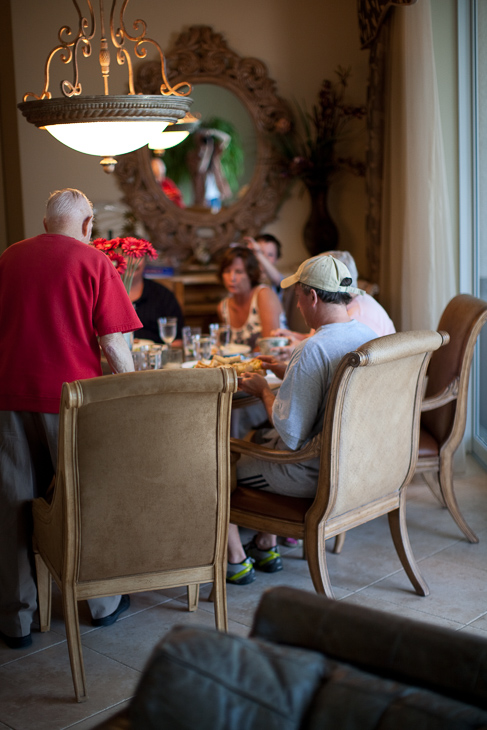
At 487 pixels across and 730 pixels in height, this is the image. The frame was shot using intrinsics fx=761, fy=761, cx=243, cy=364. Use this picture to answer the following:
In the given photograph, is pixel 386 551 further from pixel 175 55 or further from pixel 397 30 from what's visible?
pixel 175 55

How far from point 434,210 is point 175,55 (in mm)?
2511

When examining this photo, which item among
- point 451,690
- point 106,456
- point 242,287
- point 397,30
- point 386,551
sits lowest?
point 386,551

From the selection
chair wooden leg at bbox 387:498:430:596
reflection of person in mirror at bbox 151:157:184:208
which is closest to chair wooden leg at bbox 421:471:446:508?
chair wooden leg at bbox 387:498:430:596

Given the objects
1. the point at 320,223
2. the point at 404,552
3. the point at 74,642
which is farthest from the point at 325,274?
the point at 320,223

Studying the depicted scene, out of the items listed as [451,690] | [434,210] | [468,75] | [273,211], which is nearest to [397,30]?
[468,75]

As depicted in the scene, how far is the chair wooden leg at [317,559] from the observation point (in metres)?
2.43

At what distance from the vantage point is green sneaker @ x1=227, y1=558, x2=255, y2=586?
2895 mm

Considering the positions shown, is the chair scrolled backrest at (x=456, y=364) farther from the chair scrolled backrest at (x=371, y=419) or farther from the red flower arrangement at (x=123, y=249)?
the red flower arrangement at (x=123, y=249)

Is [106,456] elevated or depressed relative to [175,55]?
depressed

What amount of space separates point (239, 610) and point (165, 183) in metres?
3.80

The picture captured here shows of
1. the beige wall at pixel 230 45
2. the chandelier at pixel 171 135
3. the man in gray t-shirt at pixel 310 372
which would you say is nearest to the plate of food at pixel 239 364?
the man in gray t-shirt at pixel 310 372

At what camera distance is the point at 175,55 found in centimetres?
552

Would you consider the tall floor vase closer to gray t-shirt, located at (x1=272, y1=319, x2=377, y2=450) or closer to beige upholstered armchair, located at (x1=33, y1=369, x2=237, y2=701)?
gray t-shirt, located at (x1=272, y1=319, x2=377, y2=450)

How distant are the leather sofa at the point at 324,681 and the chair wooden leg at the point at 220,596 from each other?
1141 millimetres
